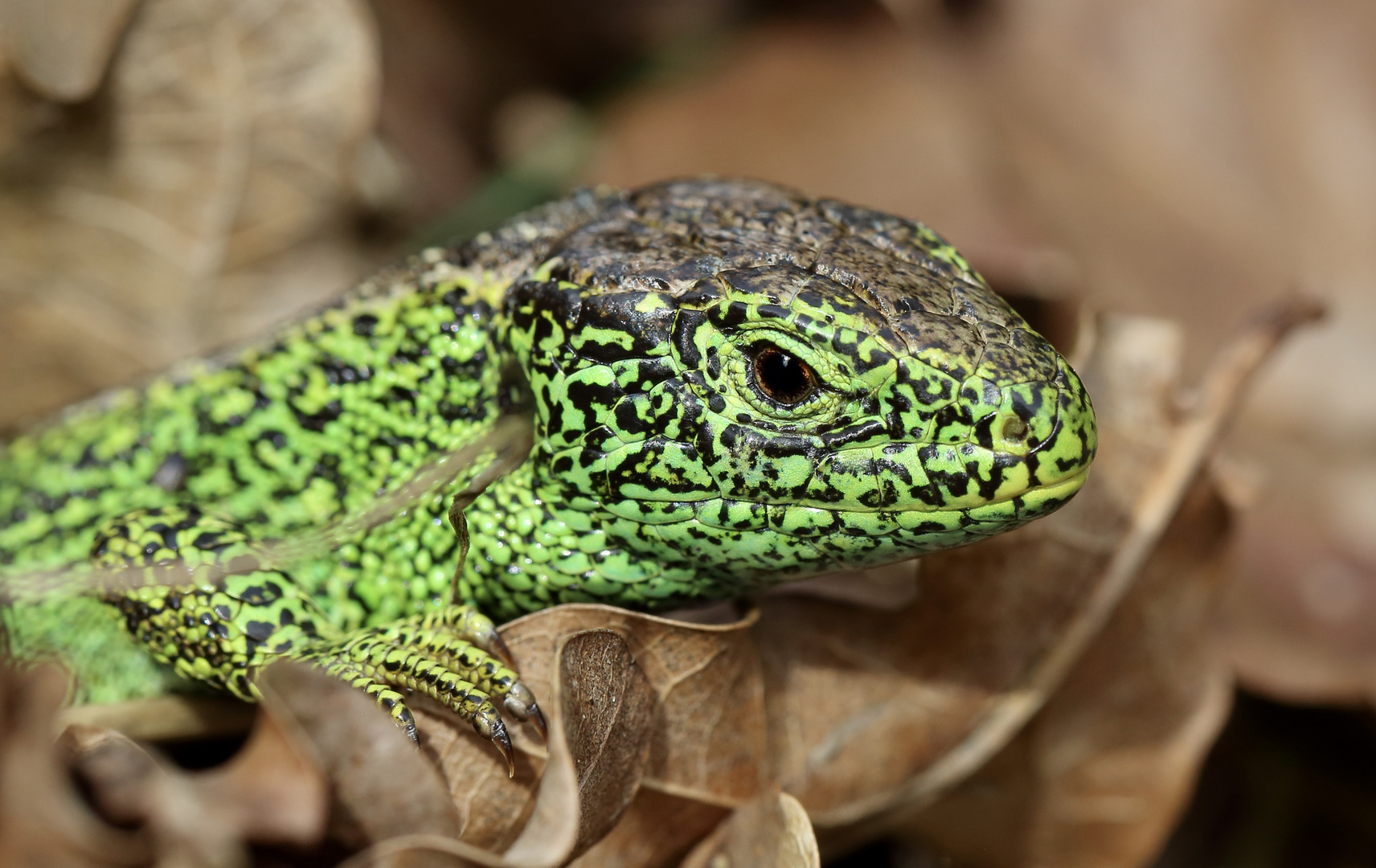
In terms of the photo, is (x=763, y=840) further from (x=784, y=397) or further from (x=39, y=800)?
(x=39, y=800)

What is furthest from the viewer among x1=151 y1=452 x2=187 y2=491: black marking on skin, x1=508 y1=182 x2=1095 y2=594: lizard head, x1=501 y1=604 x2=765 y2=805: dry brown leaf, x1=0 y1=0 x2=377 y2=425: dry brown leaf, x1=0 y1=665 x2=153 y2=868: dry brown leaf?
x1=0 y1=0 x2=377 y2=425: dry brown leaf

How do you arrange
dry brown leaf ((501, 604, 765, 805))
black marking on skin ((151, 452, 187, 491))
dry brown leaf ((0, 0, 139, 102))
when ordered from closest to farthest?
dry brown leaf ((501, 604, 765, 805)) → black marking on skin ((151, 452, 187, 491)) → dry brown leaf ((0, 0, 139, 102))

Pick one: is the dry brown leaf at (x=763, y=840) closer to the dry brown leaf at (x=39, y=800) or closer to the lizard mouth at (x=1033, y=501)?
the lizard mouth at (x=1033, y=501)

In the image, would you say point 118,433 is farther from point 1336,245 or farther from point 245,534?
point 1336,245

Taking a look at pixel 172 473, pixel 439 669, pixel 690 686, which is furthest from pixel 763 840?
pixel 172 473

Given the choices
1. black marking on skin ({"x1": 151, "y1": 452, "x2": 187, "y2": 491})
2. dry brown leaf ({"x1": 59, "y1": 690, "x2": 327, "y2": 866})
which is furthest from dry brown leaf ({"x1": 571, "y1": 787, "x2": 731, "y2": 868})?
black marking on skin ({"x1": 151, "y1": 452, "x2": 187, "y2": 491})

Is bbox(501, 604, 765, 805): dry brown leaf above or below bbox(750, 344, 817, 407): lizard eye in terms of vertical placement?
below

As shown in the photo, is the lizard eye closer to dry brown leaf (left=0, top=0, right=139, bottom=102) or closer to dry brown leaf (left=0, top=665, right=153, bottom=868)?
dry brown leaf (left=0, top=665, right=153, bottom=868)

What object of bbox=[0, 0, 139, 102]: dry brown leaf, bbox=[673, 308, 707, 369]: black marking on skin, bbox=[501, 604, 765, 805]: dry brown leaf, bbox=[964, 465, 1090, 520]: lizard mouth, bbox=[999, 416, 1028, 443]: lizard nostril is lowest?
bbox=[501, 604, 765, 805]: dry brown leaf
